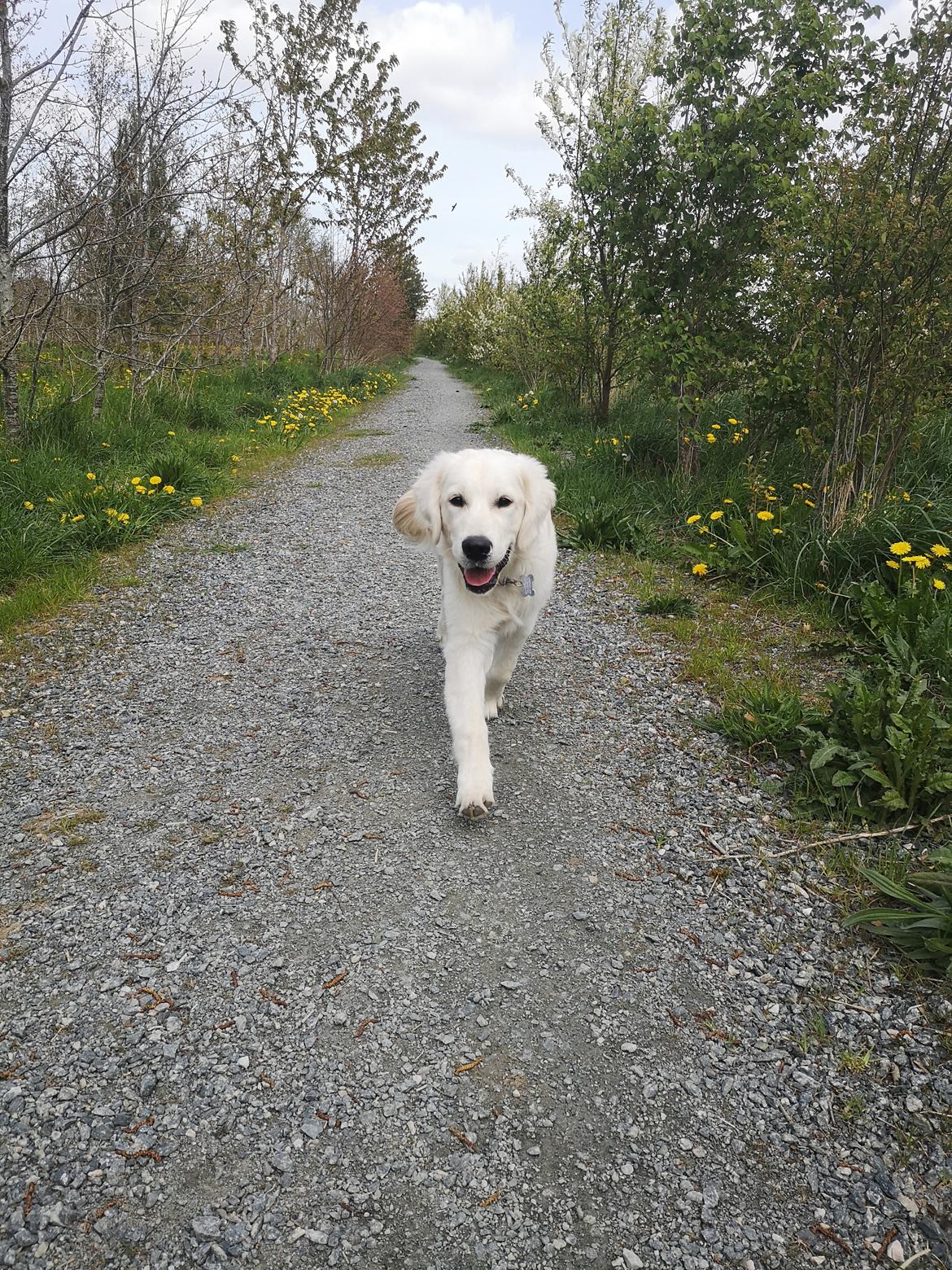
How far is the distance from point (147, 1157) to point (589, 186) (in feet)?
24.4

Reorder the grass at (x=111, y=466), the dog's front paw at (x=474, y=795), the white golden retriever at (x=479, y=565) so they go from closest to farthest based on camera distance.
A: 1. the dog's front paw at (x=474, y=795)
2. the white golden retriever at (x=479, y=565)
3. the grass at (x=111, y=466)

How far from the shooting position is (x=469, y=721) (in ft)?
9.27

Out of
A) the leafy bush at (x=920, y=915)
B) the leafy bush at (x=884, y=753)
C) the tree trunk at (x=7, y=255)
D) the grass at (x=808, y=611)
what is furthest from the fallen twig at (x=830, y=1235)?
the tree trunk at (x=7, y=255)

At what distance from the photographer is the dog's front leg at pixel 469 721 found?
272 cm

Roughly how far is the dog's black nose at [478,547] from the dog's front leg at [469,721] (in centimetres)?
39

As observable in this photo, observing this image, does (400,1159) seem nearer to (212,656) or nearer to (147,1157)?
(147,1157)

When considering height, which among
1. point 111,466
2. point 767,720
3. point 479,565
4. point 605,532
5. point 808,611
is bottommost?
point 767,720

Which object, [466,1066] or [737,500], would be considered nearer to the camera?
[466,1066]

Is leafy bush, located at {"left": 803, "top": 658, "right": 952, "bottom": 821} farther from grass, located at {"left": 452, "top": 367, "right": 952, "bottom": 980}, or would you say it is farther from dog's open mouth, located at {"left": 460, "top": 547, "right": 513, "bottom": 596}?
dog's open mouth, located at {"left": 460, "top": 547, "right": 513, "bottom": 596}

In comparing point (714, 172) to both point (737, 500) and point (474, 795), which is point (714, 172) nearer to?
point (737, 500)

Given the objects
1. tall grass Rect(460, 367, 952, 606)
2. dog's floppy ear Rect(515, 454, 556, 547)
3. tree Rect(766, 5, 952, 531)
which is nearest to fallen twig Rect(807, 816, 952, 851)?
dog's floppy ear Rect(515, 454, 556, 547)

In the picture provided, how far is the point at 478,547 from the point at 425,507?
50cm

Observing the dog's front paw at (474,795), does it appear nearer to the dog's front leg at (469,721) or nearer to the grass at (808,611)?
the dog's front leg at (469,721)

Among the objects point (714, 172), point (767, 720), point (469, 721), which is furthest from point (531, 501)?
point (714, 172)
